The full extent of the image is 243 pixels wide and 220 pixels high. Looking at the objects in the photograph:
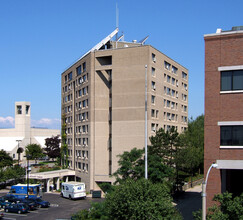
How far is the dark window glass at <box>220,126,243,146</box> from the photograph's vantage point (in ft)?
76.5

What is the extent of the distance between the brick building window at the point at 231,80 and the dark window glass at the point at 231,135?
2.98 m

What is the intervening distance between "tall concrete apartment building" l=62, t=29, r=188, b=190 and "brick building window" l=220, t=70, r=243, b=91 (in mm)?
27972

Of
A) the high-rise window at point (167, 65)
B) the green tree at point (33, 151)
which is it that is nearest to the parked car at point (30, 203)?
the high-rise window at point (167, 65)

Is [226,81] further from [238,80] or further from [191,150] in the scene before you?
[191,150]

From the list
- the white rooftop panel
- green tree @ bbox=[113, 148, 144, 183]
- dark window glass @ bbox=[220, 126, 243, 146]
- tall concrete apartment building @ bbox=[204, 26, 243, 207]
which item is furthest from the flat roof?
the white rooftop panel

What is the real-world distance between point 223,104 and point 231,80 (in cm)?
192

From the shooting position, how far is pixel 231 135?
77.7 feet

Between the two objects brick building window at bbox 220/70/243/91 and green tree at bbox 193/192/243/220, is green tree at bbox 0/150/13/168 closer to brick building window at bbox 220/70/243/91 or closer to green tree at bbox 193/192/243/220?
brick building window at bbox 220/70/243/91

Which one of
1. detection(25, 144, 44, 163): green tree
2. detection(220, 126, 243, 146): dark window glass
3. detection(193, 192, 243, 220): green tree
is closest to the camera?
detection(193, 192, 243, 220): green tree

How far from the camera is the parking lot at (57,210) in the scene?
129 ft

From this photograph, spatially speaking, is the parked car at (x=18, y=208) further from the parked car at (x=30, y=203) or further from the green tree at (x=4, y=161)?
the green tree at (x=4, y=161)

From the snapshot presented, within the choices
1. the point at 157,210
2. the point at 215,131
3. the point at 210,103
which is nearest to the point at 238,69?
the point at 210,103

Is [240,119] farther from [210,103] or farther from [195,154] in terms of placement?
[195,154]

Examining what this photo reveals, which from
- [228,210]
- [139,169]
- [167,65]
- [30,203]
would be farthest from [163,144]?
[228,210]
